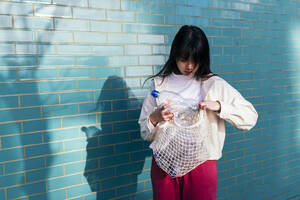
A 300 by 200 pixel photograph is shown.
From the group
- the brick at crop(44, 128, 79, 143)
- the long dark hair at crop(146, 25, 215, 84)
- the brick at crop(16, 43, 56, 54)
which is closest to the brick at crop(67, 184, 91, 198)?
the brick at crop(44, 128, 79, 143)

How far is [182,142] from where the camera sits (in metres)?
2.03

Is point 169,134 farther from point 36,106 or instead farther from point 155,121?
point 36,106

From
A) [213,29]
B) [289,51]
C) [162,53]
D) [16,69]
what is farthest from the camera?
[289,51]

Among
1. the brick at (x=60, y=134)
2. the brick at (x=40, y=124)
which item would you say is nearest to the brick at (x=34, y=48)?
the brick at (x=40, y=124)

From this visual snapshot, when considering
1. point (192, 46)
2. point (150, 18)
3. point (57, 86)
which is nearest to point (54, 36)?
point (57, 86)

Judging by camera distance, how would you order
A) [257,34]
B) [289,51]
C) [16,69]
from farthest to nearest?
[289,51] → [257,34] → [16,69]

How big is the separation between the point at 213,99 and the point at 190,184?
630mm

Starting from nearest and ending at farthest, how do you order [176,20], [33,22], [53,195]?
[33,22] → [53,195] → [176,20]

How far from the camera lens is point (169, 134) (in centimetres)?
205

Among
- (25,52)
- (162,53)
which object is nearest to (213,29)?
(162,53)

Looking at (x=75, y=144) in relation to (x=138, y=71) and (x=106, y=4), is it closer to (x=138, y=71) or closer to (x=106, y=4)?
(x=138, y=71)

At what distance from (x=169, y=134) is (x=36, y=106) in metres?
1.19

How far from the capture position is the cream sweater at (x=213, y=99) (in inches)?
83.8

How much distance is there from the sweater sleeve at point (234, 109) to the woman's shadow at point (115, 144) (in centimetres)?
105
